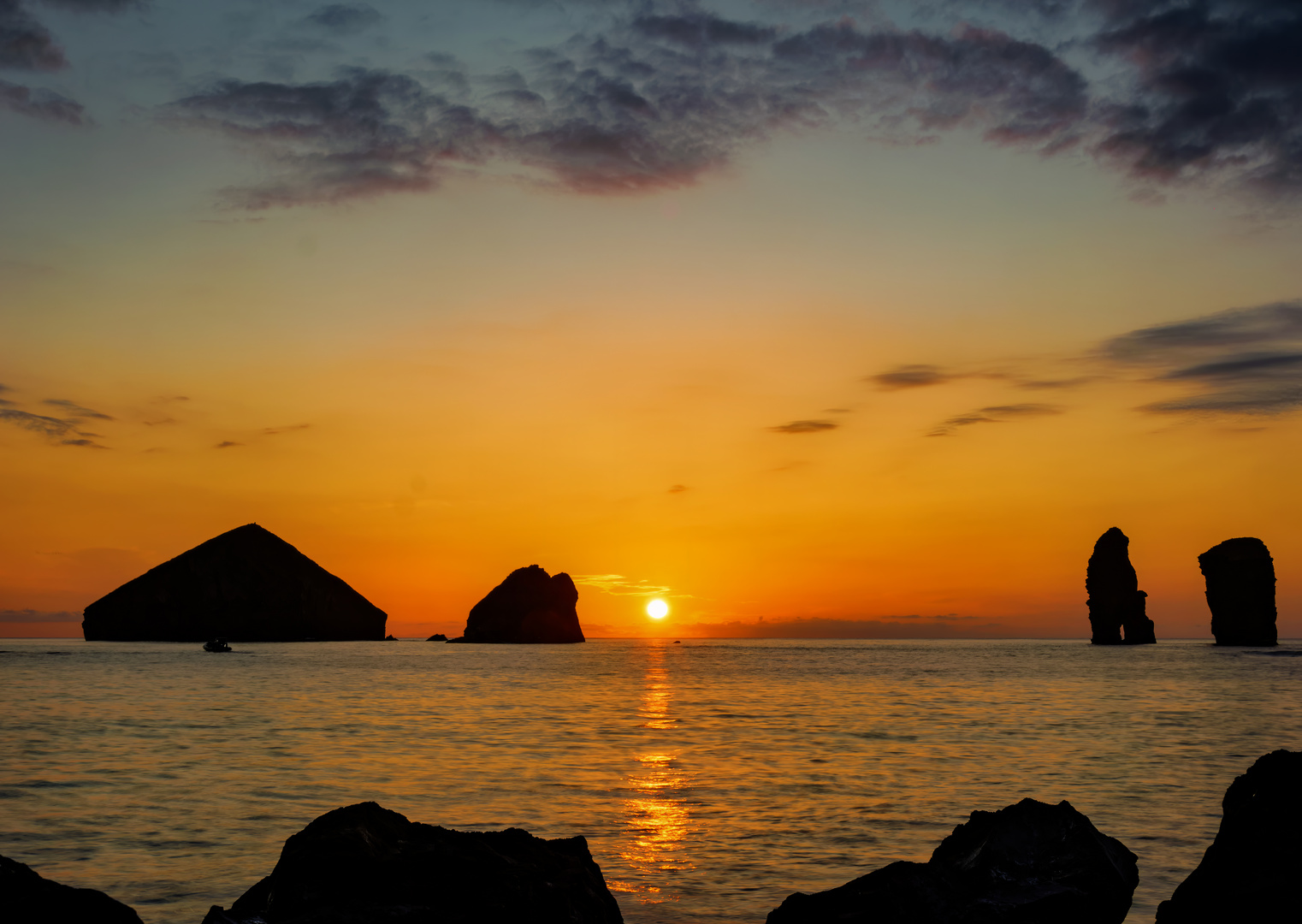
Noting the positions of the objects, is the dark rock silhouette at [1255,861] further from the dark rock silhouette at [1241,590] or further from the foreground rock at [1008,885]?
the dark rock silhouette at [1241,590]

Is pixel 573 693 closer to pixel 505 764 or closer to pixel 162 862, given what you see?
pixel 505 764

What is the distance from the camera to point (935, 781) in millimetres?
26891

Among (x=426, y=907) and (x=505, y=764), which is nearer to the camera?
(x=426, y=907)

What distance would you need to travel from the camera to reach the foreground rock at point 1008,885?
10.3 m

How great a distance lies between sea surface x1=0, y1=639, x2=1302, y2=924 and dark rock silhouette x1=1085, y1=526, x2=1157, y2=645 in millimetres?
120351

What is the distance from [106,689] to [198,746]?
1431 inches

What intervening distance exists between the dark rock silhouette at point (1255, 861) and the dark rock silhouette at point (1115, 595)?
181 m

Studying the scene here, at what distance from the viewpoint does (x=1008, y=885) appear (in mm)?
10898

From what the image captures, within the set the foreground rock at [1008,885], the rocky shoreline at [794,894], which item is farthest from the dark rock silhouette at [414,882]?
the foreground rock at [1008,885]

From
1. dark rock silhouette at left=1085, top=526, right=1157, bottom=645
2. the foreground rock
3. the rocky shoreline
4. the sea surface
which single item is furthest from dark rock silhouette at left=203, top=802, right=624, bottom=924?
dark rock silhouette at left=1085, top=526, right=1157, bottom=645

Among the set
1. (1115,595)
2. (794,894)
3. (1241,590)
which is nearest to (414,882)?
(794,894)

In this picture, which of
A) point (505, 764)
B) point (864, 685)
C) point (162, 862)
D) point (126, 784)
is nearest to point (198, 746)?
point (126, 784)

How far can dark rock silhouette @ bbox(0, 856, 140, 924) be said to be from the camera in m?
9.07

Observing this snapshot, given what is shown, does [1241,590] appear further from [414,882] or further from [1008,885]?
[414,882]
